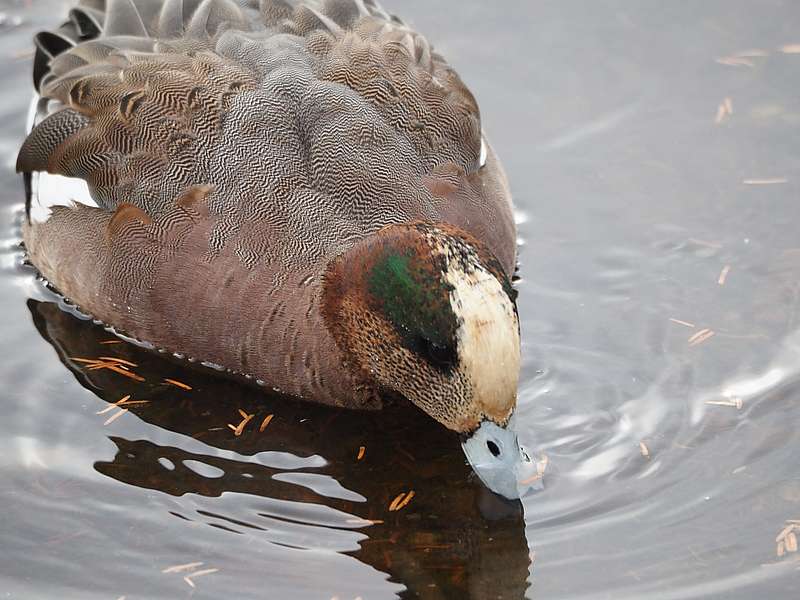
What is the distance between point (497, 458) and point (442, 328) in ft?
1.85

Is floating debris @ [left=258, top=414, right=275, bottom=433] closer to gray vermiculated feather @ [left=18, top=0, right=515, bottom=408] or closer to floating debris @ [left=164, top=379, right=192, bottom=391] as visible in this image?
gray vermiculated feather @ [left=18, top=0, right=515, bottom=408]

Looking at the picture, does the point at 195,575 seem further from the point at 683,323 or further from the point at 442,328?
the point at 683,323

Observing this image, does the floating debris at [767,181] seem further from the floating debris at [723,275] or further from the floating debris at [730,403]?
the floating debris at [730,403]

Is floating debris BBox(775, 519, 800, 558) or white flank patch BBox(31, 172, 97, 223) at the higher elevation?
white flank patch BBox(31, 172, 97, 223)

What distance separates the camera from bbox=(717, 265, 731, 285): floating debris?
661 cm

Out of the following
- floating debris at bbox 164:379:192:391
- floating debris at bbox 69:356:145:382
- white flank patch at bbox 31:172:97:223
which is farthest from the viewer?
white flank patch at bbox 31:172:97:223

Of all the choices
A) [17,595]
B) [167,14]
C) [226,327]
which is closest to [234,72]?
[167,14]

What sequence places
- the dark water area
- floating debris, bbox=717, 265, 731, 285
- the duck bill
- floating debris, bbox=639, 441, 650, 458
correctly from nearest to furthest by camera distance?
the dark water area, the duck bill, floating debris, bbox=639, 441, 650, 458, floating debris, bbox=717, 265, 731, 285

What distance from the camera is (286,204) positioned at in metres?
5.87

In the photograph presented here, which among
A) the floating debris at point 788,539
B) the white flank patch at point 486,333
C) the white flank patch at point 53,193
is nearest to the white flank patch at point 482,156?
the white flank patch at point 486,333

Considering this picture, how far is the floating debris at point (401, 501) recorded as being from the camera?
554cm

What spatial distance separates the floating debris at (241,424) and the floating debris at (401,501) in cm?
77

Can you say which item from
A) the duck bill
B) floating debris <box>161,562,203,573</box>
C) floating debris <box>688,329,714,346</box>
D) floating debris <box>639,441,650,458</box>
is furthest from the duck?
floating debris <box>161,562,203,573</box>

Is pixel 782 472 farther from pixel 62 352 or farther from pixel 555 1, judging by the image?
pixel 555 1
